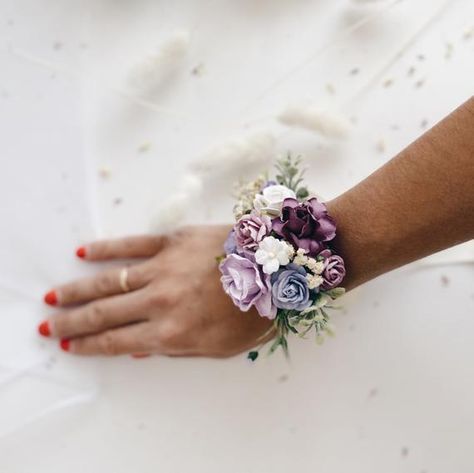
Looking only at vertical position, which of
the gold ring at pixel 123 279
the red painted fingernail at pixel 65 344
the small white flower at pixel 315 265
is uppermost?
the gold ring at pixel 123 279

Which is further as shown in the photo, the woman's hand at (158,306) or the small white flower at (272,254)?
the woman's hand at (158,306)

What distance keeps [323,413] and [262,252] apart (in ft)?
1.36

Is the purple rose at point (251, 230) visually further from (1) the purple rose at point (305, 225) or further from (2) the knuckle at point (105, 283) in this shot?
(2) the knuckle at point (105, 283)

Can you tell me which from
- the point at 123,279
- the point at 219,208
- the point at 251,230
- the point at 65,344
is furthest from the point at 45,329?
the point at 251,230

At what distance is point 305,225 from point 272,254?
5cm

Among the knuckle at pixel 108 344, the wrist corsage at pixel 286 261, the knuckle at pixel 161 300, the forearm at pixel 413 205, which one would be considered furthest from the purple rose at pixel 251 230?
the knuckle at pixel 108 344

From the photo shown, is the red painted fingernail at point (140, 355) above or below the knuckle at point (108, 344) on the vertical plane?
below

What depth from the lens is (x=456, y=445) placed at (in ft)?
3.31

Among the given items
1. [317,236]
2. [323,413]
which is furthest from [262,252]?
[323,413]

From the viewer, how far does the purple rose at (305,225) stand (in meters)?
0.74

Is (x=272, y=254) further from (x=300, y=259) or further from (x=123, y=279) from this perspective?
(x=123, y=279)

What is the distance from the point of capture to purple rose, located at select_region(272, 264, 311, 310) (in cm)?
73

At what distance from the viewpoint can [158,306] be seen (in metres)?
0.98

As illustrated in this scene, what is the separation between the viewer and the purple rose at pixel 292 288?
73 cm
